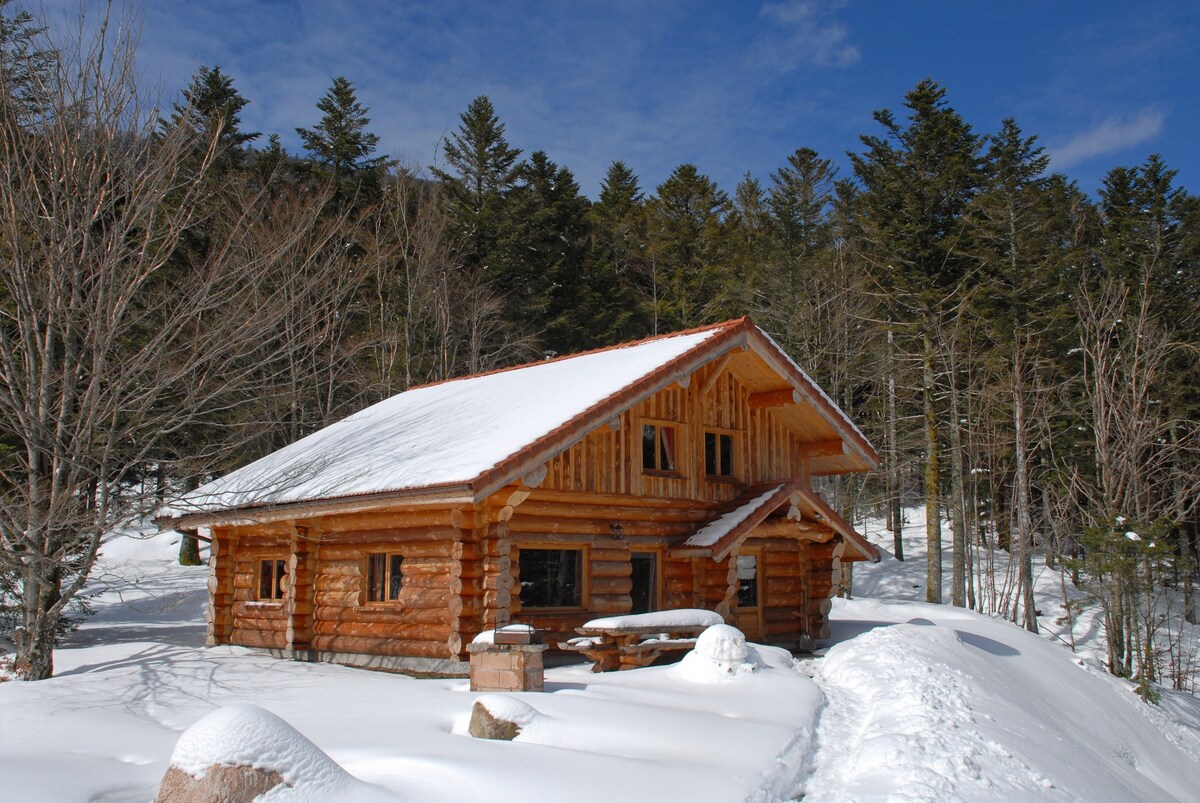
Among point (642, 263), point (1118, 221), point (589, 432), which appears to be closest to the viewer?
point (589, 432)

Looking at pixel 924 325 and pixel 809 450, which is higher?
pixel 924 325

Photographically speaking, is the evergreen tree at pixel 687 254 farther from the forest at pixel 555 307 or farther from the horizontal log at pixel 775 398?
the horizontal log at pixel 775 398

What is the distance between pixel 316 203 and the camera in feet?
102

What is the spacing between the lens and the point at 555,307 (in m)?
38.9

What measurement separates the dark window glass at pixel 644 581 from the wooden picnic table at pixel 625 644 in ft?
8.78

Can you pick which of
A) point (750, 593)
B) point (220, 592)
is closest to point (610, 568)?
point (750, 593)

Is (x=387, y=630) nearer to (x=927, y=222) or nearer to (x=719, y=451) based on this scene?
(x=719, y=451)

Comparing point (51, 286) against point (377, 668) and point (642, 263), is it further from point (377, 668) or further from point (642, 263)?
point (642, 263)

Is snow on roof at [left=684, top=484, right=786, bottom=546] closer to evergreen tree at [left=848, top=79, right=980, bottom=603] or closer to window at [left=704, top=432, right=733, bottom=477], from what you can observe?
window at [left=704, top=432, right=733, bottom=477]

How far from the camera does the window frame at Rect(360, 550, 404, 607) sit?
50.5 feet

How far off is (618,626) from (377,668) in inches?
174

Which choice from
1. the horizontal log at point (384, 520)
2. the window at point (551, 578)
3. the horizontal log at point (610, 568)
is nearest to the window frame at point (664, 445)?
the horizontal log at point (610, 568)

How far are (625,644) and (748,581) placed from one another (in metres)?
5.58

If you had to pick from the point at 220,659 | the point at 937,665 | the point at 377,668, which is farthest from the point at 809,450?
the point at 220,659
